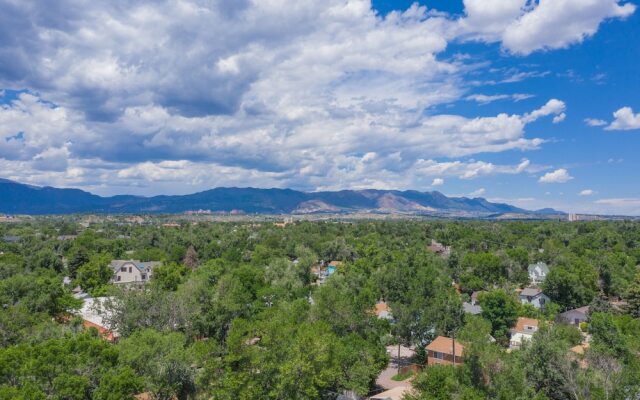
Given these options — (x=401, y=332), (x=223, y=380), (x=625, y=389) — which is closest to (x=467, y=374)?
(x=625, y=389)

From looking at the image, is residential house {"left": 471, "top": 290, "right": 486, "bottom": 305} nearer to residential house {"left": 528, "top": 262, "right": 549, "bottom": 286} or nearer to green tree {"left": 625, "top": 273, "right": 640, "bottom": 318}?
green tree {"left": 625, "top": 273, "right": 640, "bottom": 318}

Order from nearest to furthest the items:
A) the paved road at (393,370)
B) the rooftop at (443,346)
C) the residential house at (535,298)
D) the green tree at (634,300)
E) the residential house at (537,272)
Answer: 1. the paved road at (393,370)
2. the rooftop at (443,346)
3. the green tree at (634,300)
4. the residential house at (535,298)
5. the residential house at (537,272)

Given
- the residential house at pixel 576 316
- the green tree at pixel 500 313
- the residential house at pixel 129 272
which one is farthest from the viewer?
the residential house at pixel 129 272

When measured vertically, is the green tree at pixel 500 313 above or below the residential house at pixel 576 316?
above

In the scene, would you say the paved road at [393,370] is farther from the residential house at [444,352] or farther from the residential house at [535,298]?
the residential house at [535,298]

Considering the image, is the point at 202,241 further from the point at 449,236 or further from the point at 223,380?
the point at 223,380

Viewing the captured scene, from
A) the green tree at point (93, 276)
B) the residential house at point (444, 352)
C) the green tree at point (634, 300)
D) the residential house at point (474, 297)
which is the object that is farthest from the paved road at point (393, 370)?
the green tree at point (93, 276)
